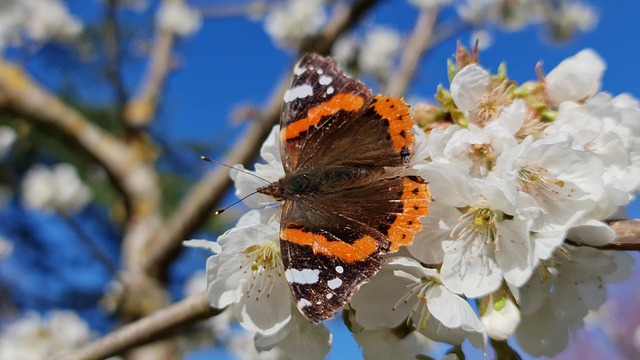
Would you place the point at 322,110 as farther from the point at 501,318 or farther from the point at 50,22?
the point at 50,22

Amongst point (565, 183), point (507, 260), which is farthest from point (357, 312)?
point (565, 183)

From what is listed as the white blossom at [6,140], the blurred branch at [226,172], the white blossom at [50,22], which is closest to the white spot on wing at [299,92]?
the blurred branch at [226,172]

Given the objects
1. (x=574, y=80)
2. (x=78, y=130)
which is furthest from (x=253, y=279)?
(x=78, y=130)

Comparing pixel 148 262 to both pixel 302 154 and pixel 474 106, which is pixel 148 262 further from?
pixel 474 106

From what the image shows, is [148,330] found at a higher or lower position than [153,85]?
lower

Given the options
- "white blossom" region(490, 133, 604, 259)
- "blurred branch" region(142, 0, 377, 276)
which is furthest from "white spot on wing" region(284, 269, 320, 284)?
"blurred branch" region(142, 0, 377, 276)

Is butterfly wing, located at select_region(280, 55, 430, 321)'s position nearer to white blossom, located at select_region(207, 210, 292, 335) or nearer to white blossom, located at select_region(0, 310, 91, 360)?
white blossom, located at select_region(207, 210, 292, 335)

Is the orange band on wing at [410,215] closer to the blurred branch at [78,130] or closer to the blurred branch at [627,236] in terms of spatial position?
the blurred branch at [627,236]
